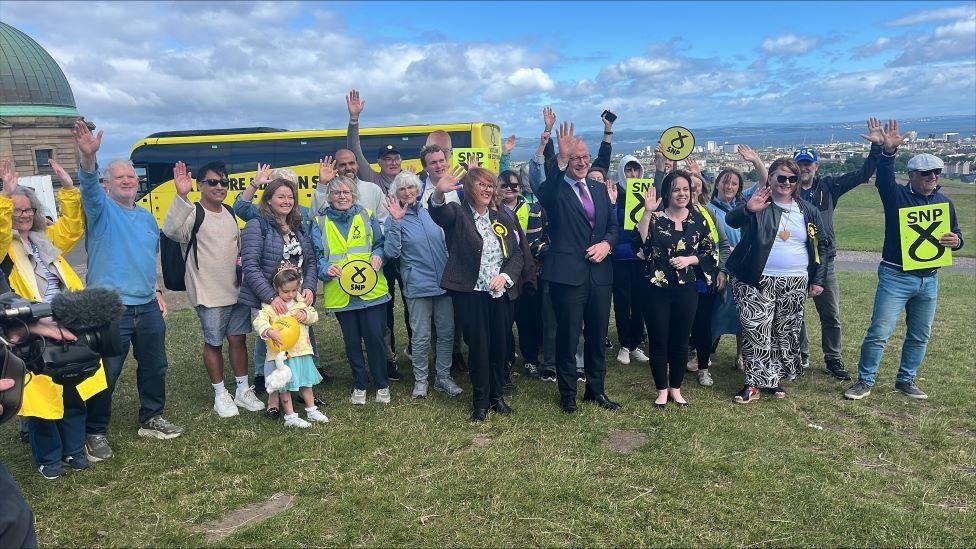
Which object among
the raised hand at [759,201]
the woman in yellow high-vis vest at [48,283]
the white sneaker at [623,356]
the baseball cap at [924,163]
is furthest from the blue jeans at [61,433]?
the baseball cap at [924,163]

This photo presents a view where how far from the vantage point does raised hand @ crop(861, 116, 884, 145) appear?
5812mm

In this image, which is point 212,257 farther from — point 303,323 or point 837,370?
point 837,370

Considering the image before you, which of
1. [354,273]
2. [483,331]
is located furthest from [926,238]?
[354,273]

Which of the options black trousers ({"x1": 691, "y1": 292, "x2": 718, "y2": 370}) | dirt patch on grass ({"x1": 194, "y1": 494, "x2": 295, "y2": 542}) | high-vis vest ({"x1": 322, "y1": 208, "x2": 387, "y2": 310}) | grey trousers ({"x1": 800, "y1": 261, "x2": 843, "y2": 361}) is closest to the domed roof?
high-vis vest ({"x1": 322, "y1": 208, "x2": 387, "y2": 310})

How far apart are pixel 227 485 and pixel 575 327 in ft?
10.2

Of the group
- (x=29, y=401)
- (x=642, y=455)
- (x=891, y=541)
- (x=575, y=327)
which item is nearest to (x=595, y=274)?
(x=575, y=327)

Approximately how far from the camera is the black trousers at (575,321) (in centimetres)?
535

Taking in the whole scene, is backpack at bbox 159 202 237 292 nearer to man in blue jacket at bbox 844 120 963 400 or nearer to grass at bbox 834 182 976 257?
man in blue jacket at bbox 844 120 963 400

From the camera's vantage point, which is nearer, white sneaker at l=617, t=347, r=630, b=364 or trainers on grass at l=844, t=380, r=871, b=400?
trainers on grass at l=844, t=380, r=871, b=400

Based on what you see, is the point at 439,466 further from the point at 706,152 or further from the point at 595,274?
the point at 706,152

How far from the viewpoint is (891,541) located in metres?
3.46

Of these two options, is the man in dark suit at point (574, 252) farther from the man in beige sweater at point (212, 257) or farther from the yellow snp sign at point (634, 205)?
the man in beige sweater at point (212, 257)

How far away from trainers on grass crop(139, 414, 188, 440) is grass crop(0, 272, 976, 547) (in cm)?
10

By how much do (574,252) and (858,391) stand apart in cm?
332
